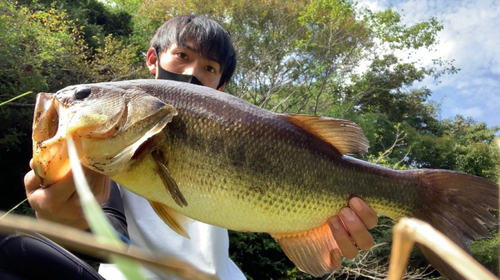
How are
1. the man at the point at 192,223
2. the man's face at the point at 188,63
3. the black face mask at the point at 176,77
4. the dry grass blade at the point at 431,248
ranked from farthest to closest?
the man's face at the point at 188,63 → the black face mask at the point at 176,77 → the man at the point at 192,223 → the dry grass blade at the point at 431,248

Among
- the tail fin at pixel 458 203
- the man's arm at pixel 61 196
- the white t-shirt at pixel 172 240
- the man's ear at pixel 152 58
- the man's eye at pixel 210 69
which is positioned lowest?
the white t-shirt at pixel 172 240

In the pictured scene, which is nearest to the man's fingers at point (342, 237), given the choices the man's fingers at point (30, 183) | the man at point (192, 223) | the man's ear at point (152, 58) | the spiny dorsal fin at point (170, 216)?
the man at point (192, 223)

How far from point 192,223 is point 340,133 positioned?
1174mm

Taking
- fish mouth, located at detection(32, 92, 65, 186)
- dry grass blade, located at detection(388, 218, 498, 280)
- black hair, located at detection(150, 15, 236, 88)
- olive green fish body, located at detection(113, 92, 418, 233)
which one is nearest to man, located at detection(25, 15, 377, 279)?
black hair, located at detection(150, 15, 236, 88)

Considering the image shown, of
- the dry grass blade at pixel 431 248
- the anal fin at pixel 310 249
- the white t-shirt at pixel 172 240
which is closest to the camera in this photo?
the dry grass blade at pixel 431 248

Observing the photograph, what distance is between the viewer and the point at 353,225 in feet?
5.15

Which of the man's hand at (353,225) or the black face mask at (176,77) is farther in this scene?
the black face mask at (176,77)

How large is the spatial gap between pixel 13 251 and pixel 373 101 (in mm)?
20706

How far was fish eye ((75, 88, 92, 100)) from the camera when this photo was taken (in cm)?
122

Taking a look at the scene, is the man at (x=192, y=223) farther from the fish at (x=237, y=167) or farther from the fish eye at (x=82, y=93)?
the fish eye at (x=82, y=93)

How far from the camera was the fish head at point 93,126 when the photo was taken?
1.06 m

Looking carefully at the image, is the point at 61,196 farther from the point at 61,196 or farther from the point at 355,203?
the point at 355,203

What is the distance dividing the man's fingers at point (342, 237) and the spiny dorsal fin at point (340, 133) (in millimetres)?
269

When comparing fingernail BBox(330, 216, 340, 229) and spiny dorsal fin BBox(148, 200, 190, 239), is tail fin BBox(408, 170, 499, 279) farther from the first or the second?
spiny dorsal fin BBox(148, 200, 190, 239)
